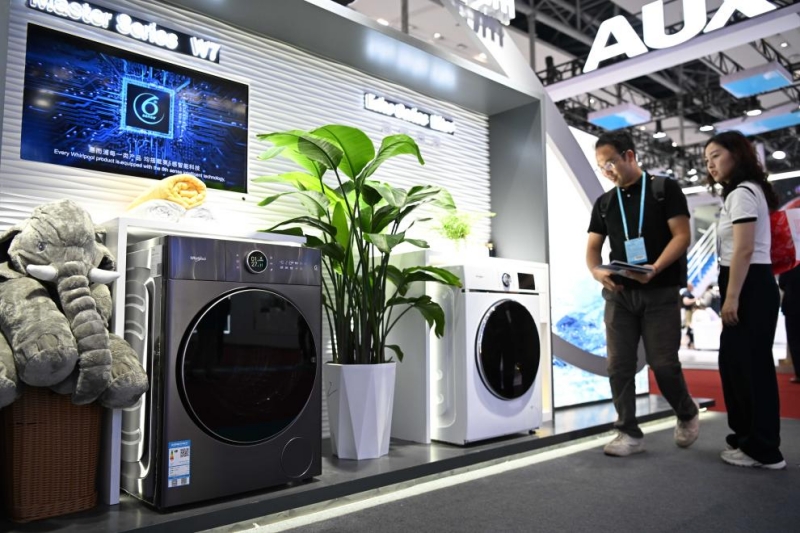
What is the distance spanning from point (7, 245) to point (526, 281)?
7.94ft

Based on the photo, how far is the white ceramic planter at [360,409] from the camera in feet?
8.81

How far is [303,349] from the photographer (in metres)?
2.34

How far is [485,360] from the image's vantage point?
3.03 m

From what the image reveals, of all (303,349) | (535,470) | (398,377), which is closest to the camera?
(303,349)

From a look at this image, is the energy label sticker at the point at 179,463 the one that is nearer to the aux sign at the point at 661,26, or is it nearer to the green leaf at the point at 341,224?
the green leaf at the point at 341,224

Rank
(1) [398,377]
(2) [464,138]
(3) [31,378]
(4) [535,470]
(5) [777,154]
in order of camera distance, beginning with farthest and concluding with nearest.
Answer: (5) [777,154] → (2) [464,138] → (1) [398,377] → (4) [535,470] → (3) [31,378]

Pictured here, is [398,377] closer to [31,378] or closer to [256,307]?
[256,307]

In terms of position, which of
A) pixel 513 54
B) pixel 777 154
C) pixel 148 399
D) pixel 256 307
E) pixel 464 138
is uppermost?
pixel 777 154

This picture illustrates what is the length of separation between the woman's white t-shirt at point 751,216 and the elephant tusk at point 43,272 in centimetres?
267

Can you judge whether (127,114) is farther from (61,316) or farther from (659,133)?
(659,133)

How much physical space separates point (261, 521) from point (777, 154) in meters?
15.7

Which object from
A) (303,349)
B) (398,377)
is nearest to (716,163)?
(398,377)

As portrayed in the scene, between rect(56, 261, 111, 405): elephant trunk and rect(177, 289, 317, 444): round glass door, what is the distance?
245 mm

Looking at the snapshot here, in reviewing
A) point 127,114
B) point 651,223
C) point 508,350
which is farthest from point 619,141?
point 127,114
